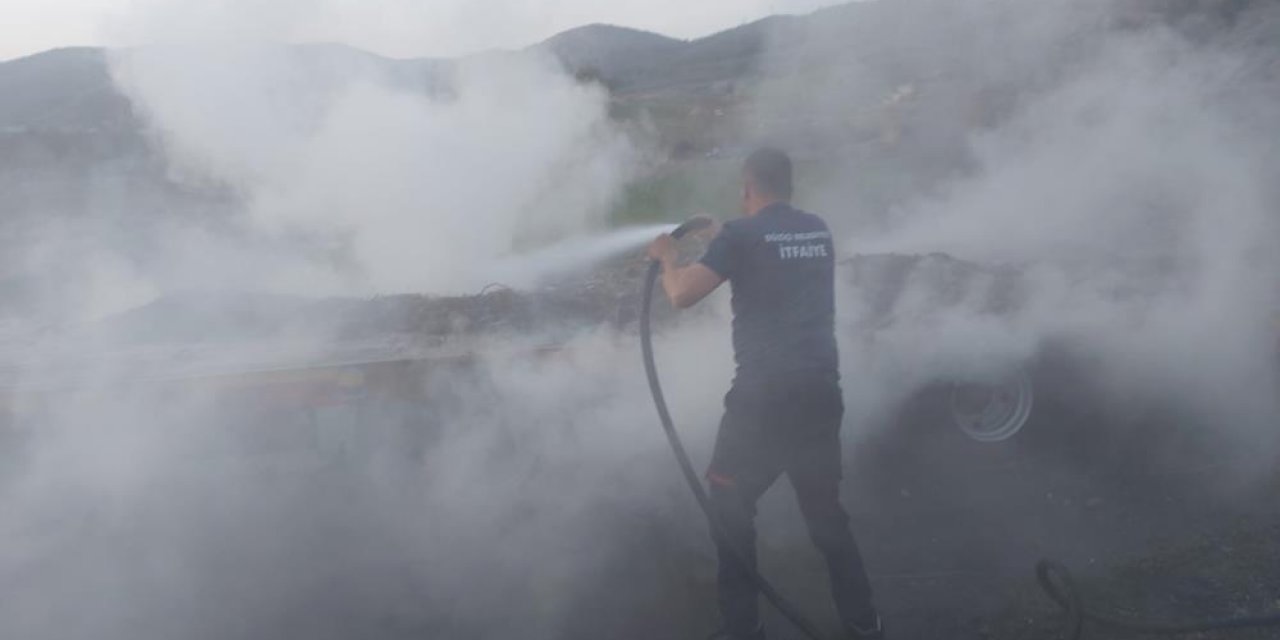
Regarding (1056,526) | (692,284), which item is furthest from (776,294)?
(1056,526)

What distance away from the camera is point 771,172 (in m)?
3.65

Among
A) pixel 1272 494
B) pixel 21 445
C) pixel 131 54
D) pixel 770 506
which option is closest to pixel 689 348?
pixel 770 506

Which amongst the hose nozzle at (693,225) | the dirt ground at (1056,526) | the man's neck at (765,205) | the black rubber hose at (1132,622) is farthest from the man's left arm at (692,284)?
the black rubber hose at (1132,622)

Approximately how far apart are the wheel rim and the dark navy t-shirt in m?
1.92

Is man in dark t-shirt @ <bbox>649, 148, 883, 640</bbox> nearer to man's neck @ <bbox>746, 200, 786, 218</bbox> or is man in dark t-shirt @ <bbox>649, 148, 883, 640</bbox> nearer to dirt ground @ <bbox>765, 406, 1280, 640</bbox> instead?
man's neck @ <bbox>746, 200, 786, 218</bbox>

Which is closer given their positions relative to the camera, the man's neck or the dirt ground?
the man's neck

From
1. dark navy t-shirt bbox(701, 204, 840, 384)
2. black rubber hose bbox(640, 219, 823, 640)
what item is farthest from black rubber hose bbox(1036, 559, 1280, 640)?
dark navy t-shirt bbox(701, 204, 840, 384)

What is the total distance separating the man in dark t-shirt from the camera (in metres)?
3.50

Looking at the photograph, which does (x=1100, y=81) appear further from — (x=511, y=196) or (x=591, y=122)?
(x=511, y=196)

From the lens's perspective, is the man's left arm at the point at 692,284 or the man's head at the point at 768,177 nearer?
the man's left arm at the point at 692,284

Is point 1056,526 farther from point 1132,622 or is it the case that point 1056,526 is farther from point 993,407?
point 1132,622

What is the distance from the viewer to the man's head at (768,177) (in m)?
3.66

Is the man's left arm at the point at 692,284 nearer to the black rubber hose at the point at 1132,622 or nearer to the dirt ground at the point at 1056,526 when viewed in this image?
the dirt ground at the point at 1056,526

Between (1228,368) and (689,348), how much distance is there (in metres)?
2.68
